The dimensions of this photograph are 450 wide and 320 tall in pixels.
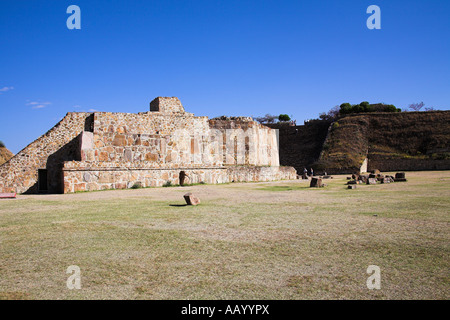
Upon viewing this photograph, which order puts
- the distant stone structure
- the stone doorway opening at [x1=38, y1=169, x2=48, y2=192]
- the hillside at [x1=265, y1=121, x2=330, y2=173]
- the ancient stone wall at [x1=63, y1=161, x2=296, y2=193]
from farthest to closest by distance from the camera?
the hillside at [x1=265, y1=121, x2=330, y2=173] < the stone doorway opening at [x1=38, y1=169, x2=48, y2=192] < the distant stone structure < the ancient stone wall at [x1=63, y1=161, x2=296, y2=193]

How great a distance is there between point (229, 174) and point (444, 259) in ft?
51.6

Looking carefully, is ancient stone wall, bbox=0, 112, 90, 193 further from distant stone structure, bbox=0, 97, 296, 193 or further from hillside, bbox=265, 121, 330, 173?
hillside, bbox=265, 121, 330, 173

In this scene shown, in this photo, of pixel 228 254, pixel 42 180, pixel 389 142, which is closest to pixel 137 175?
pixel 42 180

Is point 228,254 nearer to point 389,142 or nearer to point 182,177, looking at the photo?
point 182,177

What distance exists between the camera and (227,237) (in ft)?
16.8

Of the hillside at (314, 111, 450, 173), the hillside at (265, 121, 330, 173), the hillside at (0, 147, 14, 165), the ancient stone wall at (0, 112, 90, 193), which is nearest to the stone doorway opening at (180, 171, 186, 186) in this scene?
the ancient stone wall at (0, 112, 90, 193)

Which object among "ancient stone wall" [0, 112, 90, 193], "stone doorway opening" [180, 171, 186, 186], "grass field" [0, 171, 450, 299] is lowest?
"grass field" [0, 171, 450, 299]

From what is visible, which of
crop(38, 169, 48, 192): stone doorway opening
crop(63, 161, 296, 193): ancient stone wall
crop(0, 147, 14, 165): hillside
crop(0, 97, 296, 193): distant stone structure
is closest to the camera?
crop(63, 161, 296, 193): ancient stone wall

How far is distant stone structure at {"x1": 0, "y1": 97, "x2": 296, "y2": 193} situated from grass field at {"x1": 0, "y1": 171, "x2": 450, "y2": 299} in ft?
25.8

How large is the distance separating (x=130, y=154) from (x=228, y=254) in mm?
13809

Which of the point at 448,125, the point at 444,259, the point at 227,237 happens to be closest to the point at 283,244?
the point at 227,237

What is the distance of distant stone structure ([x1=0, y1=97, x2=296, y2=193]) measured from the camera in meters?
15.2

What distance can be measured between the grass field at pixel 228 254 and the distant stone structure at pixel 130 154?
7.87 m
